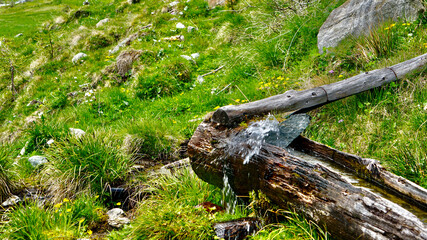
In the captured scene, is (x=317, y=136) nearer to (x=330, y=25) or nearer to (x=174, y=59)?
(x=330, y=25)

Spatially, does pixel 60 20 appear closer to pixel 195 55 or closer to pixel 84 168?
pixel 195 55

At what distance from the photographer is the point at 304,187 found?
3041 millimetres

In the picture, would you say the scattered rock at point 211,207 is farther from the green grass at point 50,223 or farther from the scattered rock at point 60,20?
the scattered rock at point 60,20

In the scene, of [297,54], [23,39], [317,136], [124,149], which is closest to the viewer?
[317,136]

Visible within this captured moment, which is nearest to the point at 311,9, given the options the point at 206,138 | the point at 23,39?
the point at 206,138

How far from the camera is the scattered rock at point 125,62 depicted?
10.7 m

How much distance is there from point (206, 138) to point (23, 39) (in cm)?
2027

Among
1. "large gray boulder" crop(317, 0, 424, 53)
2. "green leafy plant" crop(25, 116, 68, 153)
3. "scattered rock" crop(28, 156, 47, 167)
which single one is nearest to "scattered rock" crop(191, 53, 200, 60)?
"large gray boulder" crop(317, 0, 424, 53)

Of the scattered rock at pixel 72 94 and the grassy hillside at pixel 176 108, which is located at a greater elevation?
→ the grassy hillside at pixel 176 108

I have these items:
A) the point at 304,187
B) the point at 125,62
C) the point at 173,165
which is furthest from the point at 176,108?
the point at 304,187

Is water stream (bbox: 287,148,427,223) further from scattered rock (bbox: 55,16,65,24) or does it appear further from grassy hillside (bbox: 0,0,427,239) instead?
scattered rock (bbox: 55,16,65,24)

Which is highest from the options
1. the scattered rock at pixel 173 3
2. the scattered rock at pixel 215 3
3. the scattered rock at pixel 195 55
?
the scattered rock at pixel 173 3

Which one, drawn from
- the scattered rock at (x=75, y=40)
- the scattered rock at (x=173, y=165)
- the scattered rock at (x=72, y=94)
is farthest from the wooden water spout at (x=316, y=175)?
the scattered rock at (x=75, y=40)

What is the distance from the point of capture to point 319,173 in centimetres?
297
